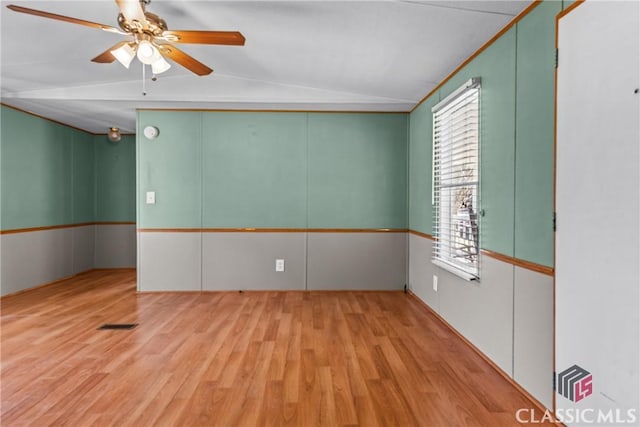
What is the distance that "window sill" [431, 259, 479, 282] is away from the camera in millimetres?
2954

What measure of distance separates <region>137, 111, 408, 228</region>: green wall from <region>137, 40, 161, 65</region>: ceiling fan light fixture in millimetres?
2325

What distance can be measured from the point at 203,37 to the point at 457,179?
2.32 meters

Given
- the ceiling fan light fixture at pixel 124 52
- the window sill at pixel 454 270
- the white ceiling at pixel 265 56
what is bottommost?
the window sill at pixel 454 270

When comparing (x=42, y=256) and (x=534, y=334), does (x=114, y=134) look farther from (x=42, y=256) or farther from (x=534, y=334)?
(x=534, y=334)

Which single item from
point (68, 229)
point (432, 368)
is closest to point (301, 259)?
point (432, 368)

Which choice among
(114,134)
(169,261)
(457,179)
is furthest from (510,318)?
(114,134)

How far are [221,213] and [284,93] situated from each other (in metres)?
1.70

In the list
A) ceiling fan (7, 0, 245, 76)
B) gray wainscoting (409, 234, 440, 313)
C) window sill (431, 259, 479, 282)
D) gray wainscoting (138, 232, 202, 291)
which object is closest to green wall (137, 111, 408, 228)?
gray wainscoting (138, 232, 202, 291)

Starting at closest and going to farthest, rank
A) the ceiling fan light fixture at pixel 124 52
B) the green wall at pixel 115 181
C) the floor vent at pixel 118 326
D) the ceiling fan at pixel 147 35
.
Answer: the ceiling fan at pixel 147 35 < the ceiling fan light fixture at pixel 124 52 < the floor vent at pixel 118 326 < the green wall at pixel 115 181

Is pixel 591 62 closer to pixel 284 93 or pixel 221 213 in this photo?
pixel 284 93

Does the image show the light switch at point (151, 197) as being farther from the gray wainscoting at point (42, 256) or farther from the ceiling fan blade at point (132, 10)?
the ceiling fan blade at point (132, 10)

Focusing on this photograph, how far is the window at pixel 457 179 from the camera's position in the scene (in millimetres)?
3027

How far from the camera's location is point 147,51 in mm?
2480

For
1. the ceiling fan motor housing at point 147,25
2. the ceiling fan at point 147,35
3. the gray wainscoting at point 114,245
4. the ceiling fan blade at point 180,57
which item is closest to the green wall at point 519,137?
the ceiling fan at point 147,35
